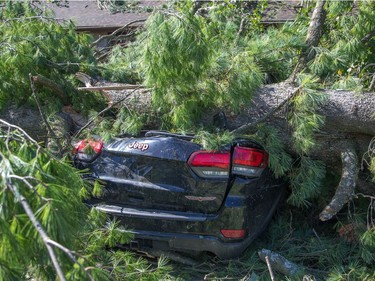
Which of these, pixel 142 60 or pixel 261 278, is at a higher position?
pixel 142 60

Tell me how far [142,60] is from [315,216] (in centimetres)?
212

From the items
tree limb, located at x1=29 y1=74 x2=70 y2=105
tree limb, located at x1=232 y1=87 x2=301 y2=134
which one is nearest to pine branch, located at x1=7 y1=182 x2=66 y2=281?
tree limb, located at x1=232 y1=87 x2=301 y2=134

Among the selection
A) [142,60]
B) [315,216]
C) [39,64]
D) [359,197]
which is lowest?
[315,216]

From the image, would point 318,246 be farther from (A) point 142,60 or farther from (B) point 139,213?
(A) point 142,60

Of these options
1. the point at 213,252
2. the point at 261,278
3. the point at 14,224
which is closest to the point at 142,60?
the point at 213,252

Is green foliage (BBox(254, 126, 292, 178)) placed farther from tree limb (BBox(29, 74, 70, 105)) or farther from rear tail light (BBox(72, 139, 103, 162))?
tree limb (BBox(29, 74, 70, 105))

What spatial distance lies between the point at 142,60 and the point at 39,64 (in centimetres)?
133

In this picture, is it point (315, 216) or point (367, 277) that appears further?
point (315, 216)

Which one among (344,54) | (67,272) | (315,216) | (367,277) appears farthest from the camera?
(344,54)

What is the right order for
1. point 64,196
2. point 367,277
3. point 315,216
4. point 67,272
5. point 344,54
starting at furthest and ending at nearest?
point 344,54 → point 315,216 → point 367,277 → point 64,196 → point 67,272

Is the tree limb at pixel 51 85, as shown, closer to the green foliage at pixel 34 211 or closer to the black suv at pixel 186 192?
the black suv at pixel 186 192

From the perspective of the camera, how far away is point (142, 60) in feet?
14.5

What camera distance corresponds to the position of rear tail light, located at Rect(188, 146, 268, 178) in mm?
4188

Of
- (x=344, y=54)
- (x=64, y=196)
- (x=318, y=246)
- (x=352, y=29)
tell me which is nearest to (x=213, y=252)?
(x=318, y=246)
